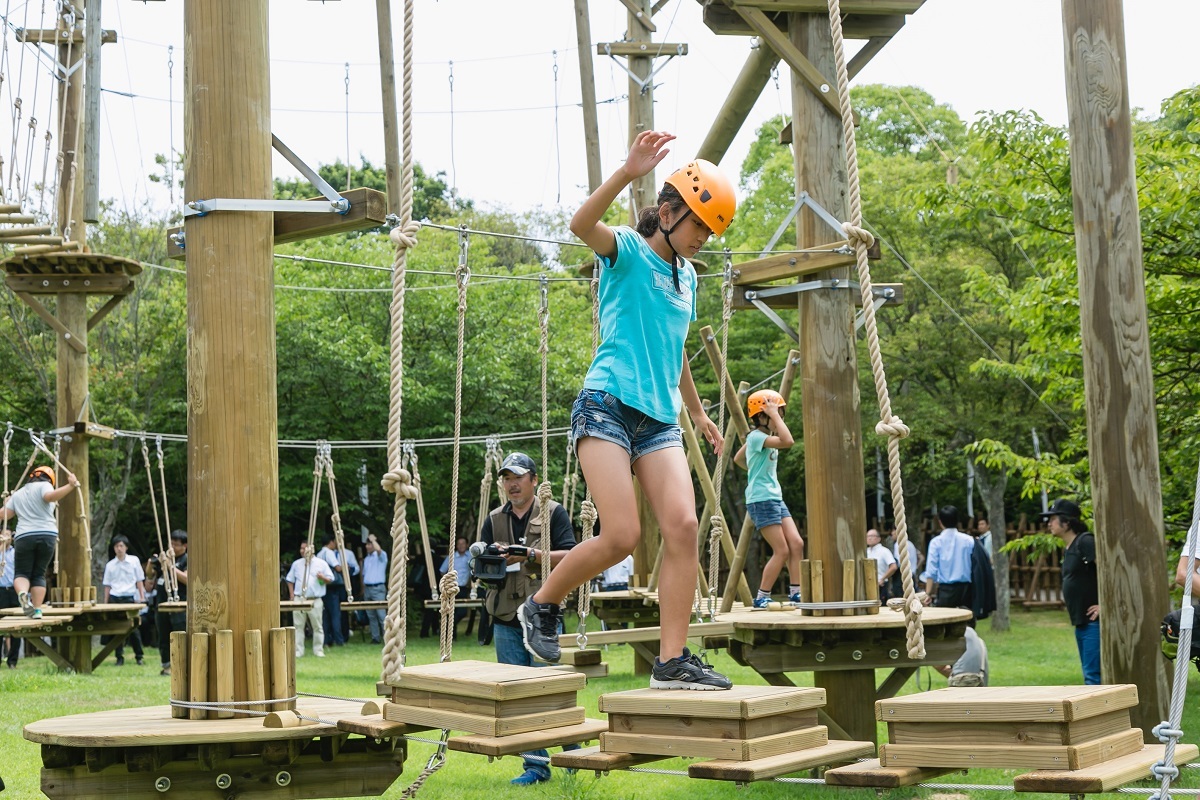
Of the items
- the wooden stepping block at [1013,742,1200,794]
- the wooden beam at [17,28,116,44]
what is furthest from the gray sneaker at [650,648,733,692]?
the wooden beam at [17,28,116,44]

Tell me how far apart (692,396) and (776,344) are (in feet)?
64.2

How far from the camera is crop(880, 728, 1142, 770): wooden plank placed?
135 inches

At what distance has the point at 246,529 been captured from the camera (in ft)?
15.9

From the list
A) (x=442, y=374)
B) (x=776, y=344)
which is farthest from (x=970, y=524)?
(x=442, y=374)

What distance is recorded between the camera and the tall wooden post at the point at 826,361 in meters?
8.05

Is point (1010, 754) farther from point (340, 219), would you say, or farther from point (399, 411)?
point (340, 219)

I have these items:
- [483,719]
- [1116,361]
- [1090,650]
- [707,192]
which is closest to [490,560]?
[483,719]

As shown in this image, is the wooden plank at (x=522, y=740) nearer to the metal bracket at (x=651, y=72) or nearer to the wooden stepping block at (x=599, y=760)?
the wooden stepping block at (x=599, y=760)

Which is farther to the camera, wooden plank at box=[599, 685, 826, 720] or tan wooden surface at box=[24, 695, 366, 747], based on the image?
tan wooden surface at box=[24, 695, 366, 747]

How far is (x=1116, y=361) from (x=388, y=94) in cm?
654

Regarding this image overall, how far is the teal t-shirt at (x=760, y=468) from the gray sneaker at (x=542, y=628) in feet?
18.4

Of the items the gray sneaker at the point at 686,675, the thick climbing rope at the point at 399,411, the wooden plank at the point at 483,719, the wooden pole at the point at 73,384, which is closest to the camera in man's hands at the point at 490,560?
the wooden plank at the point at 483,719

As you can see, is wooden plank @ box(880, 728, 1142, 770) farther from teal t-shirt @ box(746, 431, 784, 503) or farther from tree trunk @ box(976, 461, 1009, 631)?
tree trunk @ box(976, 461, 1009, 631)

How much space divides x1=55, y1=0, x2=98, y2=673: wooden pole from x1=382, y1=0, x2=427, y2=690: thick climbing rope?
11.2 m
